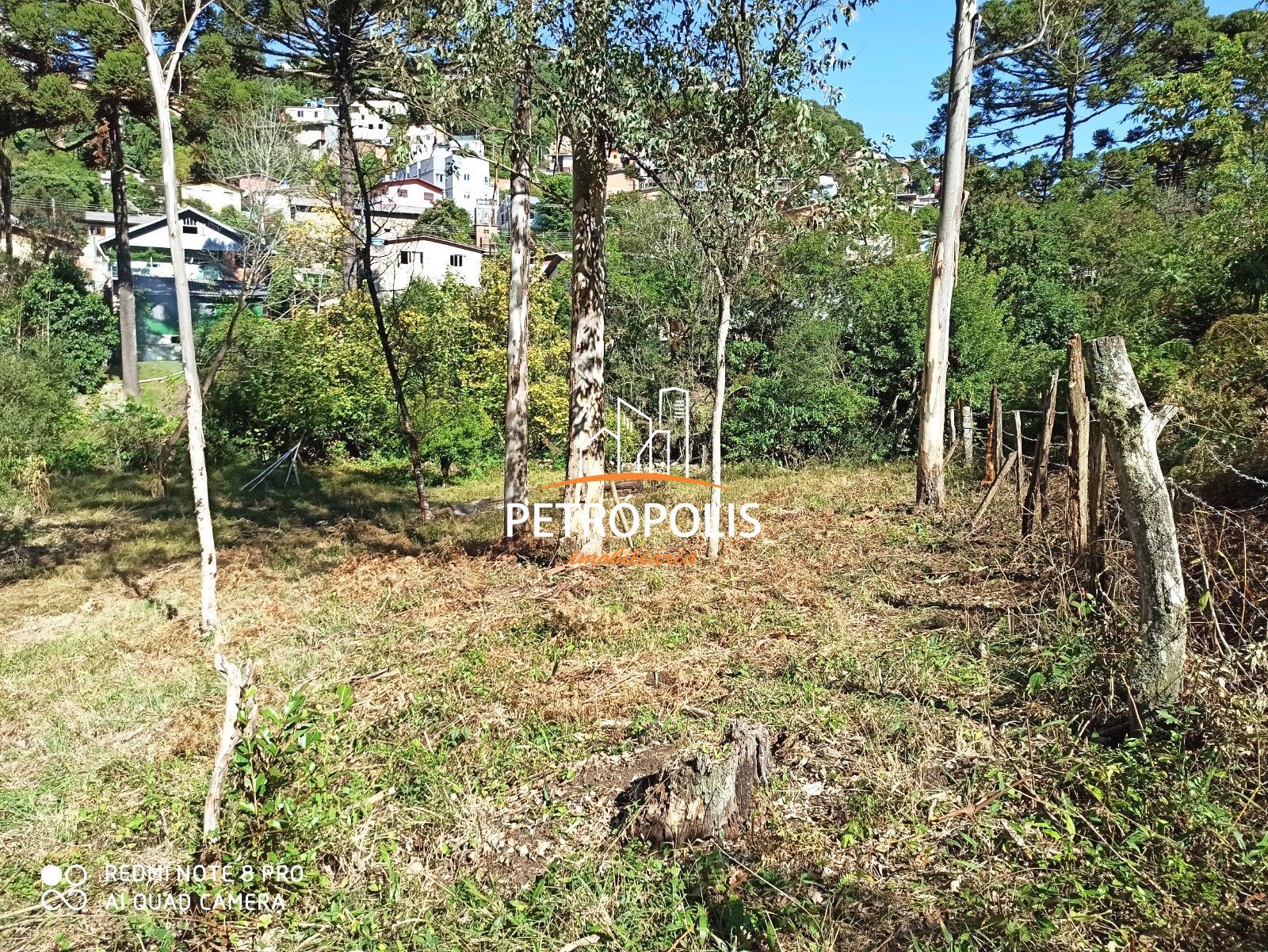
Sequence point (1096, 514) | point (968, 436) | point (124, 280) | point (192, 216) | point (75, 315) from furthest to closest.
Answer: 1. point (192, 216)
2. point (75, 315)
3. point (124, 280)
4. point (968, 436)
5. point (1096, 514)

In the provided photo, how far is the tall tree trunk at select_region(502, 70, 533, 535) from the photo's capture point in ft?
29.9

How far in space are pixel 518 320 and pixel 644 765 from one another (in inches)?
256

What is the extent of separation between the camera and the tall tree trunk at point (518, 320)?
9.12 meters

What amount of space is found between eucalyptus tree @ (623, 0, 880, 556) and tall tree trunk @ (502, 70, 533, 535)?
1.77m

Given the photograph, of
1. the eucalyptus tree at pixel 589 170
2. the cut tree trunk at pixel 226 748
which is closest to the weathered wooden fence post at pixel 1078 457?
the eucalyptus tree at pixel 589 170

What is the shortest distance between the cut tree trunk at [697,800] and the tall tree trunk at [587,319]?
5.11 m

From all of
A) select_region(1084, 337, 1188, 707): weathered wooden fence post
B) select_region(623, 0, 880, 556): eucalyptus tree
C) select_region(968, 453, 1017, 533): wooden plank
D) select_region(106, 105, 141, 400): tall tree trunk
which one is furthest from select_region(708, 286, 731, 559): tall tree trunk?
select_region(106, 105, 141, 400): tall tree trunk

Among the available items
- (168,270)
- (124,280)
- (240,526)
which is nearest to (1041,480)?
(240,526)

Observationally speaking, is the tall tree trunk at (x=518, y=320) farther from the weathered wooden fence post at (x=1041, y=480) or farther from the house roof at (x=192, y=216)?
the house roof at (x=192, y=216)

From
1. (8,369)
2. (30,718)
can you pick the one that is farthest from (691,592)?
(8,369)

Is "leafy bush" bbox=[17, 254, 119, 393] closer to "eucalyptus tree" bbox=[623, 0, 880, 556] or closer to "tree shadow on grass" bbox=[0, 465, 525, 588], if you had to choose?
"tree shadow on grass" bbox=[0, 465, 525, 588]

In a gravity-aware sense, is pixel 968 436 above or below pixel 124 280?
below

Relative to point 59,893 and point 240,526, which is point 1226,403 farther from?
point 240,526

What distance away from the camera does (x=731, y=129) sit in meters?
7.86
